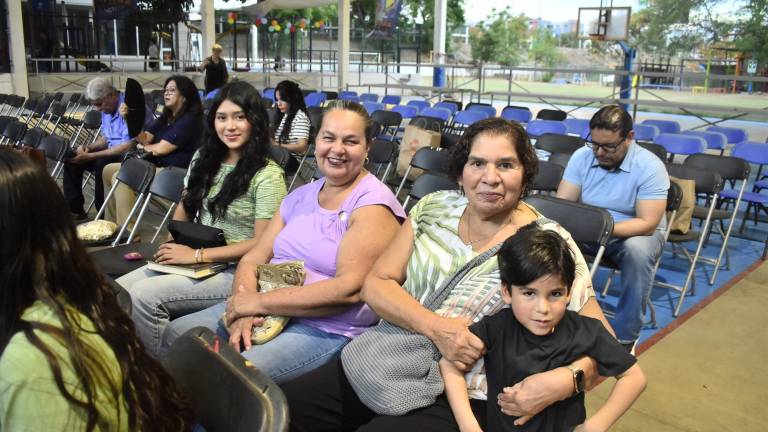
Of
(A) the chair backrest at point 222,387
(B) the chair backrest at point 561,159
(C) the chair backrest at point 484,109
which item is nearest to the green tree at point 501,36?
(C) the chair backrest at point 484,109

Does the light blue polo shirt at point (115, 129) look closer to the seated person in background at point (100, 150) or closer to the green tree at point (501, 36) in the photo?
the seated person in background at point (100, 150)

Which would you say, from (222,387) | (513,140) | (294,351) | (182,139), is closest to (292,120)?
(182,139)

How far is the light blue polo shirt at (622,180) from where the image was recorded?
11.8ft

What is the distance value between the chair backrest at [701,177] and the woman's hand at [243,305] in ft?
11.5

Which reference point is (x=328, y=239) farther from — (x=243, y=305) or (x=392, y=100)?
(x=392, y=100)

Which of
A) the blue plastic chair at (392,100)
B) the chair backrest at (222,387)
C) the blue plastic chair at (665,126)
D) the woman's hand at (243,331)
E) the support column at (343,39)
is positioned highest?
the support column at (343,39)

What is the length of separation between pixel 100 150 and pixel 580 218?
487cm

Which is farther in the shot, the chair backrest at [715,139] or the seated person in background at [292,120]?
the chair backrest at [715,139]

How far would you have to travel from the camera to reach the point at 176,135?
521 centimetres

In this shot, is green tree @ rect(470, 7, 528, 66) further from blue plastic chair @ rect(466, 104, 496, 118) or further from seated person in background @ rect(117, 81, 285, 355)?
seated person in background @ rect(117, 81, 285, 355)

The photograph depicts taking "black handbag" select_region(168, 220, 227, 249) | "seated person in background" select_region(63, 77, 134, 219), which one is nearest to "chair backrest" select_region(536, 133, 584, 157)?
"seated person in background" select_region(63, 77, 134, 219)

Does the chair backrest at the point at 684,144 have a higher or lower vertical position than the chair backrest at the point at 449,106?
lower

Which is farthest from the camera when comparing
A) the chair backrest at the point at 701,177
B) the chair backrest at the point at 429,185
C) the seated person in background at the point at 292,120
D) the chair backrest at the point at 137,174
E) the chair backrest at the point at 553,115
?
the chair backrest at the point at 553,115

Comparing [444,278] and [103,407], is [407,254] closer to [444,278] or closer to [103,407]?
[444,278]
